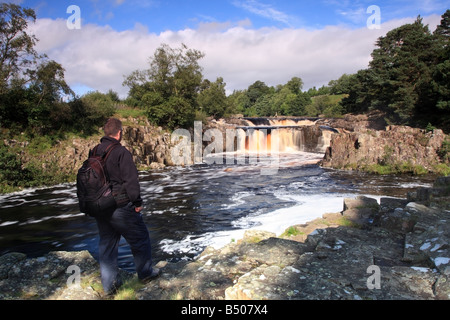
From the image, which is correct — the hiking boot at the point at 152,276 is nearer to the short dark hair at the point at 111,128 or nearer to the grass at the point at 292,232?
the short dark hair at the point at 111,128

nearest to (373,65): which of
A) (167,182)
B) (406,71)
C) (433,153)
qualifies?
(406,71)

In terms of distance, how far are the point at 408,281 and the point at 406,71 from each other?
33.4 m

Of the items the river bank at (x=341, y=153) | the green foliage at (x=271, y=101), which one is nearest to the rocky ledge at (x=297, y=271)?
the river bank at (x=341, y=153)

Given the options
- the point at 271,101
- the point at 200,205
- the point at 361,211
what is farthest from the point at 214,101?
the point at 361,211

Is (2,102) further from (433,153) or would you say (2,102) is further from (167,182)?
(433,153)

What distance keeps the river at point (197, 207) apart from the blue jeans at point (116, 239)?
267 cm

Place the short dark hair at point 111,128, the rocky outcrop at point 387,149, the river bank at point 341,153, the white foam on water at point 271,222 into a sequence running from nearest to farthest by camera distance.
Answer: the short dark hair at point 111,128, the white foam on water at point 271,222, the river bank at point 341,153, the rocky outcrop at point 387,149

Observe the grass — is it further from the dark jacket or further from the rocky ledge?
the dark jacket

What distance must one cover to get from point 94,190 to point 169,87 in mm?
28993

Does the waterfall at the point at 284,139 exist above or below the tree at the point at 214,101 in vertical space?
below

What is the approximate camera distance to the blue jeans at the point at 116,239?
3.55 m

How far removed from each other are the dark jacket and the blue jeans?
146mm

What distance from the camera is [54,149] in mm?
18781

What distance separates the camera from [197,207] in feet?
37.0
